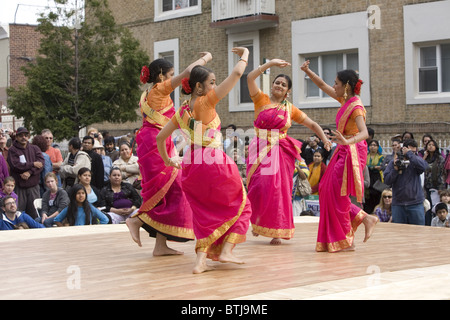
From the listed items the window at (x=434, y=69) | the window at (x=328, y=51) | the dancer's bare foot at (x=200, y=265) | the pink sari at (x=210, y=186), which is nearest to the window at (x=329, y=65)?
the window at (x=328, y=51)

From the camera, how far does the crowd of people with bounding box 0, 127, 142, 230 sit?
10.1 m

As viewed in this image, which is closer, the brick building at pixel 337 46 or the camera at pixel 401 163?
the camera at pixel 401 163

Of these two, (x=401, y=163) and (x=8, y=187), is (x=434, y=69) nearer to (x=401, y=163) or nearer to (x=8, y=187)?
(x=401, y=163)

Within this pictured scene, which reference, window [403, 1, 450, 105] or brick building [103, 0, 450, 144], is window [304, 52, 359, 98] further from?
window [403, 1, 450, 105]

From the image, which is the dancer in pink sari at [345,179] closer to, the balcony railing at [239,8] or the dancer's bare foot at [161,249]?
the dancer's bare foot at [161,249]

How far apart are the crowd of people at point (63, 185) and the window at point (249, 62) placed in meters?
7.42

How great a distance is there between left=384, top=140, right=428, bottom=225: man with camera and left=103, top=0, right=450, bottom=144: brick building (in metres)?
5.05

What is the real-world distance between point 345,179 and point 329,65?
1029 centimetres

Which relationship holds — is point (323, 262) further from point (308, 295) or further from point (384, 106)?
point (384, 106)

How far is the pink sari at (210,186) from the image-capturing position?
6.15 meters

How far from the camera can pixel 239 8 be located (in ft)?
61.1

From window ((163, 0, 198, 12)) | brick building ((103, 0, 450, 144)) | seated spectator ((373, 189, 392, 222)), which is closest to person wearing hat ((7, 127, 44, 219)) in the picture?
seated spectator ((373, 189, 392, 222))

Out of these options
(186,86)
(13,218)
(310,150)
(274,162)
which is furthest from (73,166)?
(186,86)

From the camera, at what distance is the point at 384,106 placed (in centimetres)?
1614
